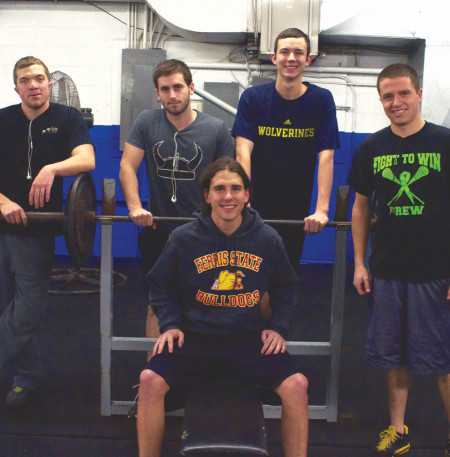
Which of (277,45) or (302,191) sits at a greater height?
(277,45)

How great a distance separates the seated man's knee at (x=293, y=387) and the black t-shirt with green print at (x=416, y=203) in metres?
0.50

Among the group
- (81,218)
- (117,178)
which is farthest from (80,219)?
(117,178)

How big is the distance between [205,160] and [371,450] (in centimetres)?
128

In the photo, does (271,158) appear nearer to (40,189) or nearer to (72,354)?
(40,189)

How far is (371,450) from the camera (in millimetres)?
1885

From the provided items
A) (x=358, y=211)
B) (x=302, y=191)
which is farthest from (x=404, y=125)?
(x=302, y=191)

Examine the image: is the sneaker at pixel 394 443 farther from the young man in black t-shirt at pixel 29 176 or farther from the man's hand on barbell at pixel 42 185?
the man's hand on barbell at pixel 42 185

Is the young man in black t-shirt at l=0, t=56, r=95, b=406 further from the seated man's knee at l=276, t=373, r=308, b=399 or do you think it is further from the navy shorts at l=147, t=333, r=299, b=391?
the seated man's knee at l=276, t=373, r=308, b=399

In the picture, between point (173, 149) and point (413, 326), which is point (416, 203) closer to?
A: point (413, 326)

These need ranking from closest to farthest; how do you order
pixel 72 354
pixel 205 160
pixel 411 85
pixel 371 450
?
1. pixel 411 85
2. pixel 371 450
3. pixel 205 160
4. pixel 72 354

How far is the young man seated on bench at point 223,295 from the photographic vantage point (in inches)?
61.9

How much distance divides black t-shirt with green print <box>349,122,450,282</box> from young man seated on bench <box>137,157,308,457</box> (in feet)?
1.24

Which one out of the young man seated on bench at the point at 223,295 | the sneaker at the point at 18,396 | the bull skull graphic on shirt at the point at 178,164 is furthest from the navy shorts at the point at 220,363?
the sneaker at the point at 18,396

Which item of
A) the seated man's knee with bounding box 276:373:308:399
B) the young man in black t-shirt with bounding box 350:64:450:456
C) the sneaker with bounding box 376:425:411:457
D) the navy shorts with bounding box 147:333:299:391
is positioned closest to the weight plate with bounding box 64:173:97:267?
the navy shorts with bounding box 147:333:299:391
